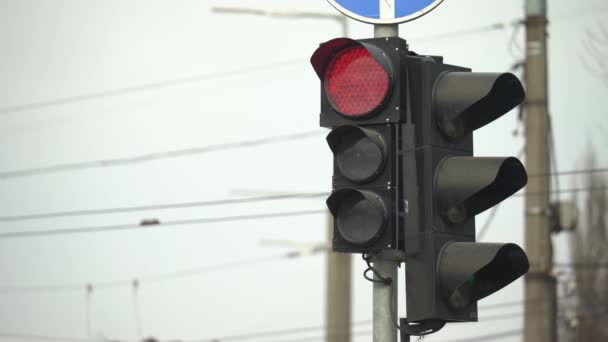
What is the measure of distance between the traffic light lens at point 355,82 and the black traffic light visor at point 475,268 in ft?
2.49

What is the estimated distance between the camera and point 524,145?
1486 cm

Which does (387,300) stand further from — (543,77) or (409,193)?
(543,77)

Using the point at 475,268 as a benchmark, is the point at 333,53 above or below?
above

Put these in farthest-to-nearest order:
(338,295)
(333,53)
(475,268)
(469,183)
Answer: (338,295) → (333,53) → (469,183) → (475,268)

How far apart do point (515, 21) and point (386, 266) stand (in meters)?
11.0

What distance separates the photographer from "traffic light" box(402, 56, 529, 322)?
529 cm

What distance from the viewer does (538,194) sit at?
1454cm

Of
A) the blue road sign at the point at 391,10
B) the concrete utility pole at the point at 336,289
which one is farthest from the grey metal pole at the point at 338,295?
the blue road sign at the point at 391,10

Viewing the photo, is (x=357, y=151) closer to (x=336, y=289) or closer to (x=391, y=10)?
(x=391, y=10)

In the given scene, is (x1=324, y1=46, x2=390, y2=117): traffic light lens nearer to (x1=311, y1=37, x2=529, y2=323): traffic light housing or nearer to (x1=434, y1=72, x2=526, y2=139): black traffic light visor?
(x1=311, y1=37, x2=529, y2=323): traffic light housing

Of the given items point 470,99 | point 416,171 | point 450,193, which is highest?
point 470,99

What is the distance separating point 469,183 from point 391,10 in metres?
0.93

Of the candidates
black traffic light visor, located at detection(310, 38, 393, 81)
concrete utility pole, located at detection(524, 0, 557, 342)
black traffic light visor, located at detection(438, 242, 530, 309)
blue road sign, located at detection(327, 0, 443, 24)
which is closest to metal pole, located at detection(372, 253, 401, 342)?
black traffic light visor, located at detection(438, 242, 530, 309)

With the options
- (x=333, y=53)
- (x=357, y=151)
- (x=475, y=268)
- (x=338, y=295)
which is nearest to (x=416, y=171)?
(x=357, y=151)
